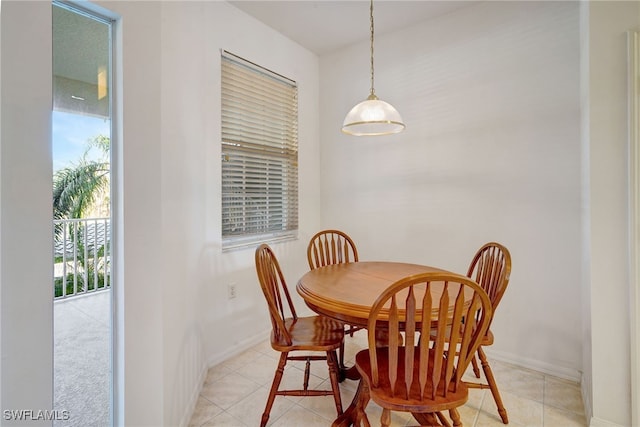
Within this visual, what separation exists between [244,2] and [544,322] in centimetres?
329

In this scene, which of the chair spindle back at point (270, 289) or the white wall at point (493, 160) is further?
the white wall at point (493, 160)

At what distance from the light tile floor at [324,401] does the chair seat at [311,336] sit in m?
0.46

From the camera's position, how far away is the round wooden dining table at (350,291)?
139 cm

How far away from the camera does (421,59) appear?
2.70 metres

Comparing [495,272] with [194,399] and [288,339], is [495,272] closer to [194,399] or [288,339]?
[288,339]

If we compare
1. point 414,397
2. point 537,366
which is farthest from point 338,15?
point 537,366

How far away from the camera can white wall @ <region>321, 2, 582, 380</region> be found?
7.02 ft

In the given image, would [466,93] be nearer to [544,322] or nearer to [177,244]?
[544,322]

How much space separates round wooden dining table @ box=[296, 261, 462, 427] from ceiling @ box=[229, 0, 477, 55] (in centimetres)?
205

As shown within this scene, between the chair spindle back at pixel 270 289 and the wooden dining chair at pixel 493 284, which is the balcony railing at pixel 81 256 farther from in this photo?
the wooden dining chair at pixel 493 284

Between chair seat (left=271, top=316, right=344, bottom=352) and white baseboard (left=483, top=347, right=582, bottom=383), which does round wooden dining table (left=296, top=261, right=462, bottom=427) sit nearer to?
chair seat (left=271, top=316, right=344, bottom=352)

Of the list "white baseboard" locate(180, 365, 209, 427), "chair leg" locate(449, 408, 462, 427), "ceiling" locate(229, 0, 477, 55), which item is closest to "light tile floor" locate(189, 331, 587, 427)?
"white baseboard" locate(180, 365, 209, 427)

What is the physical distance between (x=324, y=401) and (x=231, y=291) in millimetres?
1080

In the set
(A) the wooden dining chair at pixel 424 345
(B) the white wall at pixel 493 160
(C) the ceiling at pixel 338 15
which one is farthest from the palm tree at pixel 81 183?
(B) the white wall at pixel 493 160
